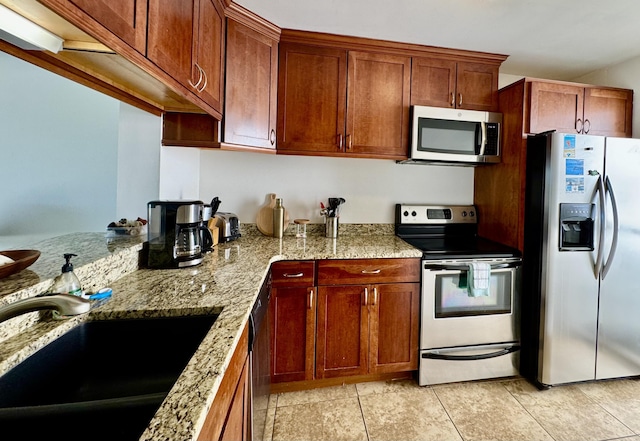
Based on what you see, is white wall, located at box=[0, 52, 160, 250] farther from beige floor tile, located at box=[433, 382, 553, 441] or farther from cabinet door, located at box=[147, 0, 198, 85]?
beige floor tile, located at box=[433, 382, 553, 441]

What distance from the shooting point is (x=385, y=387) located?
1994 mm

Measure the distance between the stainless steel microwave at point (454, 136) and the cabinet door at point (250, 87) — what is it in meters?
1.03

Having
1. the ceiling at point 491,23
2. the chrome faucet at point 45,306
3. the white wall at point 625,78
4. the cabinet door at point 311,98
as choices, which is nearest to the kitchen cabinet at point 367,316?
the cabinet door at point 311,98

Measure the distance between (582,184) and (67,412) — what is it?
260 centimetres

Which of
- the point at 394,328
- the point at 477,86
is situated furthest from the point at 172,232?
the point at 477,86

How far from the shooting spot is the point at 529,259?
79.5 inches

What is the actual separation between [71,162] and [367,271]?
192 centimetres

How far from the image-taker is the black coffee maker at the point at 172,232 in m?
1.42

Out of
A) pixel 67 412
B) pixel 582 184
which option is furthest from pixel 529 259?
pixel 67 412

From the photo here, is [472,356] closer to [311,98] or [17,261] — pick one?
[311,98]

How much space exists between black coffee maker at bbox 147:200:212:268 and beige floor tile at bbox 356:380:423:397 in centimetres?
137

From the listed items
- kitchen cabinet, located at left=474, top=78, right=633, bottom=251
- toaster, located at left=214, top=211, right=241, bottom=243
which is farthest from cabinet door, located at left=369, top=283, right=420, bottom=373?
toaster, located at left=214, top=211, right=241, bottom=243

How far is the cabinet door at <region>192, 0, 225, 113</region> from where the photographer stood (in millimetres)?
1435

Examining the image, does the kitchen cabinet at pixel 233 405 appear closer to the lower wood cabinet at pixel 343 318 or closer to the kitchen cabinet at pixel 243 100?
the lower wood cabinet at pixel 343 318
